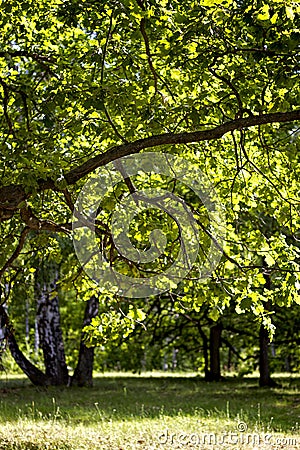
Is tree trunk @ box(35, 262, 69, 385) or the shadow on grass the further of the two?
tree trunk @ box(35, 262, 69, 385)

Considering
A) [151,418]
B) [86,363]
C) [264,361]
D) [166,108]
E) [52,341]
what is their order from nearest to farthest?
[166,108] → [151,418] → [264,361] → [52,341] → [86,363]

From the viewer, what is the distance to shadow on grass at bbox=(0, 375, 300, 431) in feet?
30.5

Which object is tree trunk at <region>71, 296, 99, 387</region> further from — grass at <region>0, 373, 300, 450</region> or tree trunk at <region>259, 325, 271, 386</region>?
tree trunk at <region>259, 325, 271, 386</region>

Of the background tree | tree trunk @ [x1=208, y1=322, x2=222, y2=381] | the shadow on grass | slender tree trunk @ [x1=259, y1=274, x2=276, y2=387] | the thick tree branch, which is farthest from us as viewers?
tree trunk @ [x1=208, y1=322, x2=222, y2=381]

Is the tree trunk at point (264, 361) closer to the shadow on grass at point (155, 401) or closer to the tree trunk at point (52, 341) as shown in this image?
the shadow on grass at point (155, 401)

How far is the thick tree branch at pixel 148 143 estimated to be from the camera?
4492 mm

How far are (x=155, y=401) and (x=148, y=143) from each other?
7.58 m

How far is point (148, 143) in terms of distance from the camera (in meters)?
4.62

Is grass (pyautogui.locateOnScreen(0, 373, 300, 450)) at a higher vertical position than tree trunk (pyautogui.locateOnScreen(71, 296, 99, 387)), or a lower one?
lower

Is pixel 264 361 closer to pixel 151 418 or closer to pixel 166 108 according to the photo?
pixel 151 418

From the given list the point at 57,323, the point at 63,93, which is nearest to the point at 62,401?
the point at 57,323

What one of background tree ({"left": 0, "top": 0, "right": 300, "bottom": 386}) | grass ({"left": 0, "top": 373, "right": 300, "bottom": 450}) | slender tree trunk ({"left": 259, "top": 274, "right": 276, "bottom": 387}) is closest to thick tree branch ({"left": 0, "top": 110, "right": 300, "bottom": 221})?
background tree ({"left": 0, "top": 0, "right": 300, "bottom": 386})

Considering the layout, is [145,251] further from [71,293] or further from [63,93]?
[71,293]

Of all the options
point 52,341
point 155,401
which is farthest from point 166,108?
point 52,341
